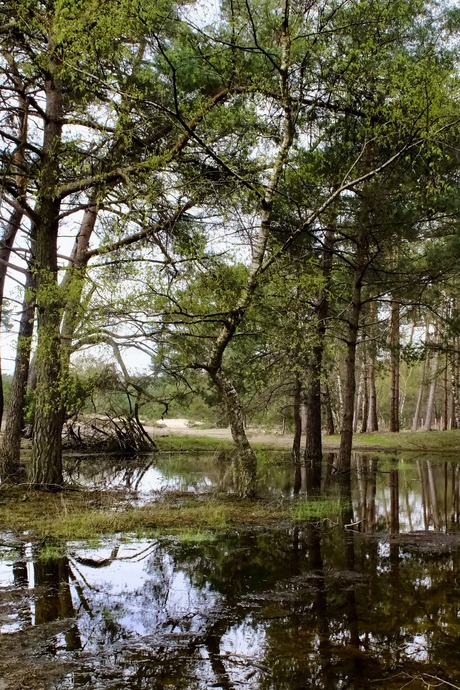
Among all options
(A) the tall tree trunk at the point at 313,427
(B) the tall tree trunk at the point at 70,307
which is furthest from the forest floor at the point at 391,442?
(B) the tall tree trunk at the point at 70,307

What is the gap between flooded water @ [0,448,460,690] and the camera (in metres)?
3.94

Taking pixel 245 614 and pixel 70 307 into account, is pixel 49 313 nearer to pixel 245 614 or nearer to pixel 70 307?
pixel 70 307

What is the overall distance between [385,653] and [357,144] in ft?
37.9

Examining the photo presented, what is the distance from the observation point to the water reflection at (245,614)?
3.98 metres

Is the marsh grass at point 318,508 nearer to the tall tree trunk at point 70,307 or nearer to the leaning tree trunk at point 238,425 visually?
the leaning tree trunk at point 238,425

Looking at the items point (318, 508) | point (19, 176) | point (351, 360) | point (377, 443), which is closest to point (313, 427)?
point (351, 360)

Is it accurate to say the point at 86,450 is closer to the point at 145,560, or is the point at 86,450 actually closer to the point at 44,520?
the point at 44,520

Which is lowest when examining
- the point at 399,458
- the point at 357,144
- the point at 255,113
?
the point at 399,458

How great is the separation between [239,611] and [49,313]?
7246 millimetres

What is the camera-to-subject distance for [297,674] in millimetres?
3965

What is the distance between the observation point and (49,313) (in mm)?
10805

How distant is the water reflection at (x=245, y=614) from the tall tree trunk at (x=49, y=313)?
4.06 meters

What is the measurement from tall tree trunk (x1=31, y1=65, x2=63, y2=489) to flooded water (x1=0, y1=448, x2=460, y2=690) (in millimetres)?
3514

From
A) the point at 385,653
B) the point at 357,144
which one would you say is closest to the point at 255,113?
the point at 357,144
